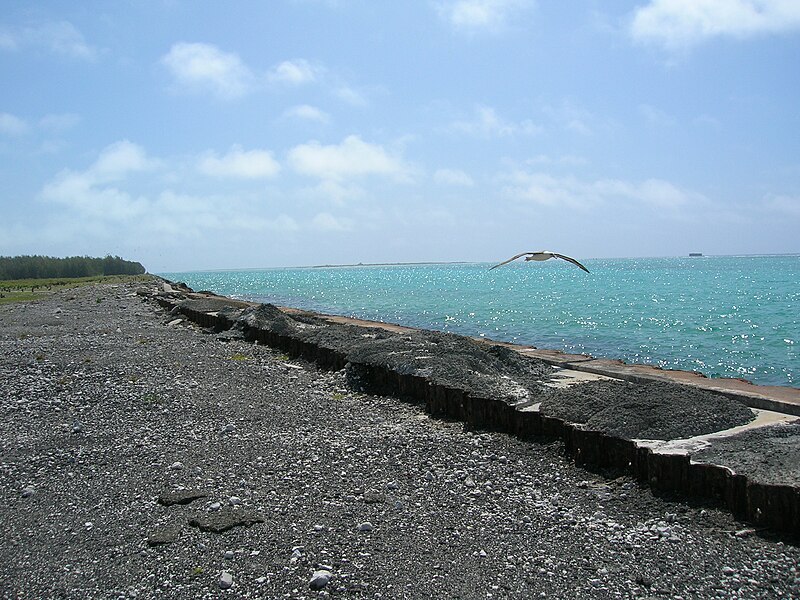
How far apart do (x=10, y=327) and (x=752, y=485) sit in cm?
2475

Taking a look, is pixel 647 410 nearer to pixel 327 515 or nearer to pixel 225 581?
pixel 327 515

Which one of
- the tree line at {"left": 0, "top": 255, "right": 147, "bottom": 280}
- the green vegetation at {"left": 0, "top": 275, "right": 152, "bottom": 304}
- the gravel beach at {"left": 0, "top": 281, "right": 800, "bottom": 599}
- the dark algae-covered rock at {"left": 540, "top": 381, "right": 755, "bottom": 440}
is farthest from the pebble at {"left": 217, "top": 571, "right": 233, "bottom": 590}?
the tree line at {"left": 0, "top": 255, "right": 147, "bottom": 280}

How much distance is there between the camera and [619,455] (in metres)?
7.02

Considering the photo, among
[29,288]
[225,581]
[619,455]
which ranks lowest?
[225,581]

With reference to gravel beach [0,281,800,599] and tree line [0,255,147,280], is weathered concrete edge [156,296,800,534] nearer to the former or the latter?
gravel beach [0,281,800,599]

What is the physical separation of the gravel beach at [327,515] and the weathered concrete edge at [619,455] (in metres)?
0.17

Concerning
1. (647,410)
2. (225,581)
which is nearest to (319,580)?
(225,581)

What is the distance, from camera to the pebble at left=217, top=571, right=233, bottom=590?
4.87m

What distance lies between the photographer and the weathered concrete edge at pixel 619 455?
539cm

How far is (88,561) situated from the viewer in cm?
537

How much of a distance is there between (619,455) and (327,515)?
3.14 m

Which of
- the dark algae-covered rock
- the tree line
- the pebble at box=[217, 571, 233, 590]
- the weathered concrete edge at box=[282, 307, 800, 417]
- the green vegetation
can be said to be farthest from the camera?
the tree line

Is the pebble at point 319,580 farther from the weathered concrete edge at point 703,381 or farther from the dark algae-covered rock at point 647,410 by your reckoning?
the weathered concrete edge at point 703,381

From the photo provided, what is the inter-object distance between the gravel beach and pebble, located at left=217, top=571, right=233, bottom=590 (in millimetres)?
28
